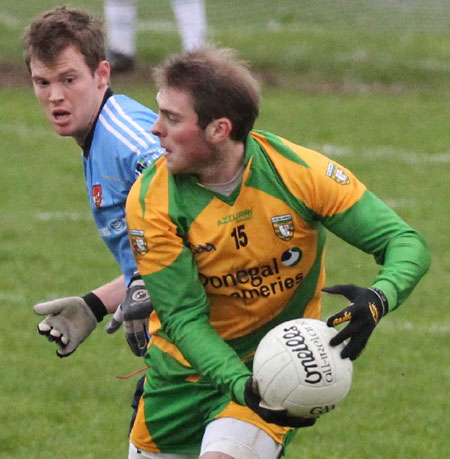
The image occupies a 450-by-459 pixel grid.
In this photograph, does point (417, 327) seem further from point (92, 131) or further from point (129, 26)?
point (129, 26)

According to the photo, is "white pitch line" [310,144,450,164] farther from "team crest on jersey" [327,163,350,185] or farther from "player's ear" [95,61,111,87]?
"team crest on jersey" [327,163,350,185]

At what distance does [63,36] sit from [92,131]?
0.41 m

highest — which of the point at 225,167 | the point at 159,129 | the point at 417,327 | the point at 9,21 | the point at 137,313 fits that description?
the point at 159,129

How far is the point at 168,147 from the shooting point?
13.9 ft

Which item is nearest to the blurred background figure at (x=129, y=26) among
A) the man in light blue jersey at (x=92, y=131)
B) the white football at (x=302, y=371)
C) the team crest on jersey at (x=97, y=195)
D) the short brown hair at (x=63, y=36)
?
the short brown hair at (x=63, y=36)

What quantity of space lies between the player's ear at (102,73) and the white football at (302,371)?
170cm

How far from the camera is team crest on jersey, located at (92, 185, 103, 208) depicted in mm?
5016

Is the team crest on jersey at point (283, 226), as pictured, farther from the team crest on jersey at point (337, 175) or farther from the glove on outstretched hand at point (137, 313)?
the glove on outstretched hand at point (137, 313)

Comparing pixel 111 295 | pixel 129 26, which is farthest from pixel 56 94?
pixel 129 26

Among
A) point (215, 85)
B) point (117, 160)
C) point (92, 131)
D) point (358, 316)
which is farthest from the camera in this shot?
point (92, 131)

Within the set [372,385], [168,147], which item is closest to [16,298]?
[372,385]

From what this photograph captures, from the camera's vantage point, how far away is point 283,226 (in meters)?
4.33

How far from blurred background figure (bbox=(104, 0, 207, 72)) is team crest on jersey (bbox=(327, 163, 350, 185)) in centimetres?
834

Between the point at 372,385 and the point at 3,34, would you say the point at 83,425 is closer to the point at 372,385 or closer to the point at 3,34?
the point at 372,385
